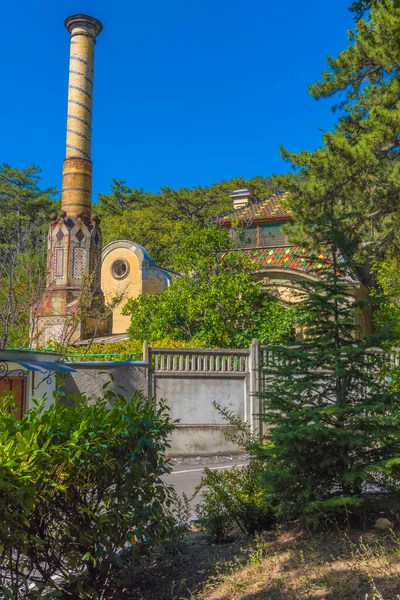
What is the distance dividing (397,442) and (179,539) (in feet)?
7.14

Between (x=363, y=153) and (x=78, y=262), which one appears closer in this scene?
(x=363, y=153)

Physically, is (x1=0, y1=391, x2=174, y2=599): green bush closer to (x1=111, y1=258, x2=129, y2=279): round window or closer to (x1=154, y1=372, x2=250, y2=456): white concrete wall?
(x1=154, y1=372, x2=250, y2=456): white concrete wall

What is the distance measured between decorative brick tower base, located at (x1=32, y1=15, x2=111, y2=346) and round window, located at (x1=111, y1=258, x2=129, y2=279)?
13.5 ft

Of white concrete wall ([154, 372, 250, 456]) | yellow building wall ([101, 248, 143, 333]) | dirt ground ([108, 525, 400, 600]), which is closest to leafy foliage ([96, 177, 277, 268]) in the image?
yellow building wall ([101, 248, 143, 333])

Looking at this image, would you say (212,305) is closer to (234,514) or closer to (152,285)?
(234,514)

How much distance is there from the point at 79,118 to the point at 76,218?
14.6ft

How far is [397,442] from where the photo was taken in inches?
216

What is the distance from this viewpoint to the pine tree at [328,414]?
5.24m

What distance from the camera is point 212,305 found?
17.2 m

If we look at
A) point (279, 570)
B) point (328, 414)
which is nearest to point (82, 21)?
point (328, 414)

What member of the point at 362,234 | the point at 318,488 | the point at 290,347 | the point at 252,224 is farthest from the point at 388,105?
the point at 252,224

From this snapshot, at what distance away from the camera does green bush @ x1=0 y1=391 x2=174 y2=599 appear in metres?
3.58

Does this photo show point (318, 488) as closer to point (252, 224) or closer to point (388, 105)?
point (388, 105)

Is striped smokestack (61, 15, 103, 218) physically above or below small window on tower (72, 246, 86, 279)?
above
